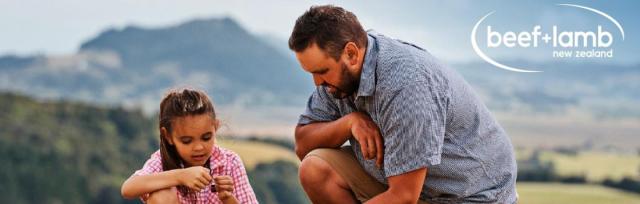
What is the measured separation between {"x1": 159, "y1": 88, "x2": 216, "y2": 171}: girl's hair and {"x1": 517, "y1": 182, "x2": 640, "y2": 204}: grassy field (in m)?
9.88

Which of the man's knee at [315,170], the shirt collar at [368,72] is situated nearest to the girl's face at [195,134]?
the man's knee at [315,170]

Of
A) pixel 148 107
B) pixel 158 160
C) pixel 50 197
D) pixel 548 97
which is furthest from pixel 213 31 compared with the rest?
pixel 158 160

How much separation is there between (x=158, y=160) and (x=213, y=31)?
61.1 ft

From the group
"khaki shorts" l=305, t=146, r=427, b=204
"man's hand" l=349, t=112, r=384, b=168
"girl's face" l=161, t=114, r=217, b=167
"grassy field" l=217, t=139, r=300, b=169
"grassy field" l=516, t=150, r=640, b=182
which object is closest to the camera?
"man's hand" l=349, t=112, r=384, b=168

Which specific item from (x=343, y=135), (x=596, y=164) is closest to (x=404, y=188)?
(x=343, y=135)

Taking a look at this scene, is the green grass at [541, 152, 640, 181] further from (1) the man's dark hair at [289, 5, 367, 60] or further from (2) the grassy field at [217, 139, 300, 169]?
(1) the man's dark hair at [289, 5, 367, 60]

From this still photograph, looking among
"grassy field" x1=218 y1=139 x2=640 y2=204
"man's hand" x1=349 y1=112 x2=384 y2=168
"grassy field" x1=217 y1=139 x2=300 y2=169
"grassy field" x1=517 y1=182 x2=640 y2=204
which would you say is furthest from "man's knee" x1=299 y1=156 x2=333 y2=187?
"grassy field" x1=217 y1=139 x2=300 y2=169

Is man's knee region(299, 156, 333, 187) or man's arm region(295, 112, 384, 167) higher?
man's arm region(295, 112, 384, 167)

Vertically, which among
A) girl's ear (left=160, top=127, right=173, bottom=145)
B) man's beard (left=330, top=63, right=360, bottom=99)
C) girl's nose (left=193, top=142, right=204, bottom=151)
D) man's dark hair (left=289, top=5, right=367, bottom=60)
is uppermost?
man's dark hair (left=289, top=5, right=367, bottom=60)

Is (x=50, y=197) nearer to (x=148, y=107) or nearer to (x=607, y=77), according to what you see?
(x=148, y=107)

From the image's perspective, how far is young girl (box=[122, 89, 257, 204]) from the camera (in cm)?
371

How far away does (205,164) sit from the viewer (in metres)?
3.97

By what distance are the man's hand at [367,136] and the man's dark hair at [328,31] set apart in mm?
305

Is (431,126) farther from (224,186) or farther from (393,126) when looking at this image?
(224,186)
